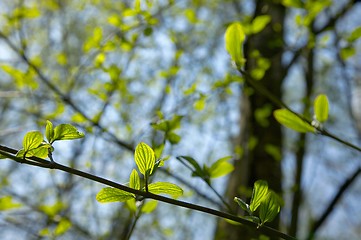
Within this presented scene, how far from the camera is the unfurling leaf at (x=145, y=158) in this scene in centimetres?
54

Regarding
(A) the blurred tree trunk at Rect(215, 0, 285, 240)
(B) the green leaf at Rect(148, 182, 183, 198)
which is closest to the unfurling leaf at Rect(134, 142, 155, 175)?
(B) the green leaf at Rect(148, 182, 183, 198)

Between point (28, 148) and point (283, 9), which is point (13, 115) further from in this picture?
point (28, 148)

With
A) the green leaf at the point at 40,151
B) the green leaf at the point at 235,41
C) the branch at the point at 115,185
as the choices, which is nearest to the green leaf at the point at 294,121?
the green leaf at the point at 235,41

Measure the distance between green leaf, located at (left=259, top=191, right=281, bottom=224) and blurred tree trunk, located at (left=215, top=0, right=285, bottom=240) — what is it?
83cm

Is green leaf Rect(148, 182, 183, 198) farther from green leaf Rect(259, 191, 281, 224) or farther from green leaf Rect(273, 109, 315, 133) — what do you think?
green leaf Rect(273, 109, 315, 133)

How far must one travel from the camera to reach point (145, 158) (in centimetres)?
54

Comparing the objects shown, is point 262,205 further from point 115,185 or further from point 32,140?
point 32,140

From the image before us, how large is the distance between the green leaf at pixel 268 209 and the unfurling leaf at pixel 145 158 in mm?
158

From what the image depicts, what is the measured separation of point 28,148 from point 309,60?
163 cm

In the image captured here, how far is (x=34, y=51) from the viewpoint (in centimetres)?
428

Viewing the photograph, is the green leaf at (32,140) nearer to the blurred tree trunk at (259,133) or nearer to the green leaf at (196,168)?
the green leaf at (196,168)

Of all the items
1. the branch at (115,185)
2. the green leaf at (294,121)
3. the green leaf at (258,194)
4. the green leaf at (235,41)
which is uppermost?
the green leaf at (235,41)

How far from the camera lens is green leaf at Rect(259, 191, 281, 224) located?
533 mm

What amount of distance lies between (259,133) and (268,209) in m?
1.17
